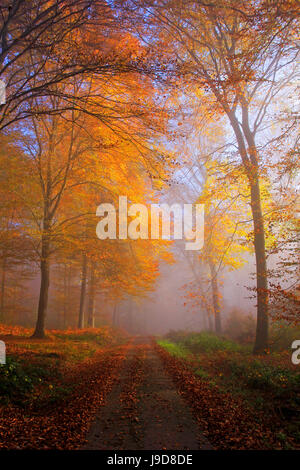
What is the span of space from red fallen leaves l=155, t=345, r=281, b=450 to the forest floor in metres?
0.02

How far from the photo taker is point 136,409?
18.3ft

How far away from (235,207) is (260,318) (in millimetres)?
5842

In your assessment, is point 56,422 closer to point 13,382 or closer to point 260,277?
point 13,382

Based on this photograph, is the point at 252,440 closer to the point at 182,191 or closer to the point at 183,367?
the point at 183,367

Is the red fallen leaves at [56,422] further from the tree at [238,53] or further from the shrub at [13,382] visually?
the tree at [238,53]

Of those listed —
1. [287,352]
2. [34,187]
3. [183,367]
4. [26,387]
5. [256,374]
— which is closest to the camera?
[26,387]

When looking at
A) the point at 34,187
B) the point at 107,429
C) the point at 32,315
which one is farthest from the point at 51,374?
the point at 32,315

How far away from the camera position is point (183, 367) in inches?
381

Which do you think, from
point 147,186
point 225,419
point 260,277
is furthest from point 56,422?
point 147,186

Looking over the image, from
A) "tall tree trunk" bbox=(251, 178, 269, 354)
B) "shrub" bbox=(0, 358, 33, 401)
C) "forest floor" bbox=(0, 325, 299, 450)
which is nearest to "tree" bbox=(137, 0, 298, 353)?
"tall tree trunk" bbox=(251, 178, 269, 354)

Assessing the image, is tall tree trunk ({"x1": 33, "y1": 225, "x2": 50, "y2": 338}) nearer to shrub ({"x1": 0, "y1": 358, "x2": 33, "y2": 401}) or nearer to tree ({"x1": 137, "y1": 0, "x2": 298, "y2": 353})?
shrub ({"x1": 0, "y1": 358, "x2": 33, "y2": 401})

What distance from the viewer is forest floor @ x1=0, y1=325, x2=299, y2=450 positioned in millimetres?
4277

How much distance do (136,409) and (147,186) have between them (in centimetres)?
1233

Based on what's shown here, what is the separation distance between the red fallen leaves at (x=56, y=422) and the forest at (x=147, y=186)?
0.11 ft
